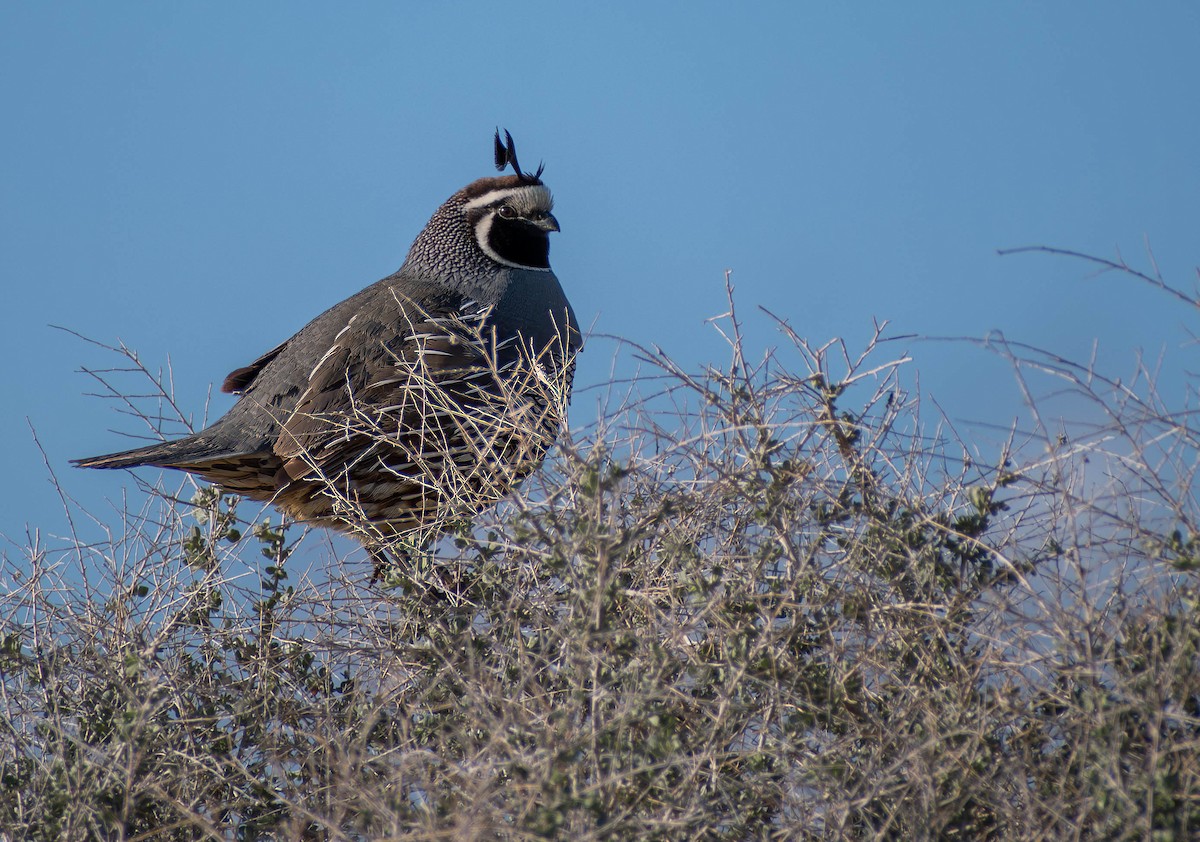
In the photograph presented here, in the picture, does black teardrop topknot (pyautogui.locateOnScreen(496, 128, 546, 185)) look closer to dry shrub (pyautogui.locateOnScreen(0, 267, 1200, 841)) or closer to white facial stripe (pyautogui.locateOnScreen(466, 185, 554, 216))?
white facial stripe (pyautogui.locateOnScreen(466, 185, 554, 216))

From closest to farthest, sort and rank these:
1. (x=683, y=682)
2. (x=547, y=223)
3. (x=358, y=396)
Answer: (x=683, y=682) < (x=358, y=396) < (x=547, y=223)

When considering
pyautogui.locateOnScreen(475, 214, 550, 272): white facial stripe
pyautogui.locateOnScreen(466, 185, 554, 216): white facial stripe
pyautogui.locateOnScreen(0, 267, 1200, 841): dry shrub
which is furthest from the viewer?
pyautogui.locateOnScreen(466, 185, 554, 216): white facial stripe

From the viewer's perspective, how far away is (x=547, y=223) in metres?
5.93

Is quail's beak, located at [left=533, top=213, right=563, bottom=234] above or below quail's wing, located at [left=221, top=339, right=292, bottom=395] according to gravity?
above

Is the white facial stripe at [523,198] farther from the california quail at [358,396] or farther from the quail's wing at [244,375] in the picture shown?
the quail's wing at [244,375]

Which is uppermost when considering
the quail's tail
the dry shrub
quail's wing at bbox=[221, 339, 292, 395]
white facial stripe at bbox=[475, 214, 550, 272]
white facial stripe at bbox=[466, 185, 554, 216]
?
white facial stripe at bbox=[466, 185, 554, 216]

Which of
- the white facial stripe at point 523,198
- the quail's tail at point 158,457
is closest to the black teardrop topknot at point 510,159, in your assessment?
the white facial stripe at point 523,198

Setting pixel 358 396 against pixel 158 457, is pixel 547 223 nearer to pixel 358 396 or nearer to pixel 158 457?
pixel 358 396

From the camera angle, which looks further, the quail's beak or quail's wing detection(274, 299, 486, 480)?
the quail's beak

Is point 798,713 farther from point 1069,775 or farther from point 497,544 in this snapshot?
point 497,544

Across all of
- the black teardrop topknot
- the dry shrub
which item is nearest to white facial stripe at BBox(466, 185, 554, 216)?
the black teardrop topknot

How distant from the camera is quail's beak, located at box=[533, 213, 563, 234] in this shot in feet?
19.4

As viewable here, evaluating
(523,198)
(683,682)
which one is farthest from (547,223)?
(683,682)

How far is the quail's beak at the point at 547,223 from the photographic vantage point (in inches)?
233
